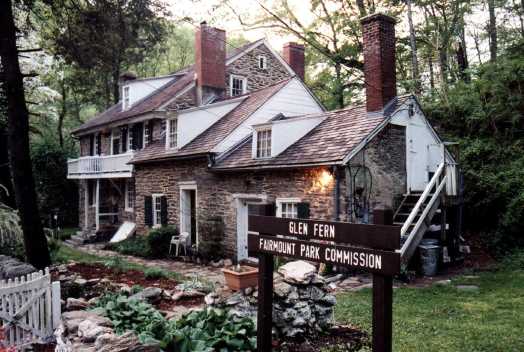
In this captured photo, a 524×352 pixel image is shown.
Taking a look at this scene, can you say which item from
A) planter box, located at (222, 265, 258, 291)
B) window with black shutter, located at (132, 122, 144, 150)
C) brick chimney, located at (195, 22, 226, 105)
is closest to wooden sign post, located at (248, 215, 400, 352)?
planter box, located at (222, 265, 258, 291)

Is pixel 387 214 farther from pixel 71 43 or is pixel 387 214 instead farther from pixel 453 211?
pixel 453 211

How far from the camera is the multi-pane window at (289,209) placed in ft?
39.1

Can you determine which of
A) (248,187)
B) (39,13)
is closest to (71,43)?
(39,13)

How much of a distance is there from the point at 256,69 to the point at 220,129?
247 inches

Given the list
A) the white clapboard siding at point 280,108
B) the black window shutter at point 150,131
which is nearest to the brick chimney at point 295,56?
the white clapboard siding at point 280,108

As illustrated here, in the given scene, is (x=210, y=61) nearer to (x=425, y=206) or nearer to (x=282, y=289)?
(x=425, y=206)

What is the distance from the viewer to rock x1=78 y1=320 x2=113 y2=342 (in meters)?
4.58

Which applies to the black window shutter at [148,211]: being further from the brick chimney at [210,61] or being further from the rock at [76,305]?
the rock at [76,305]

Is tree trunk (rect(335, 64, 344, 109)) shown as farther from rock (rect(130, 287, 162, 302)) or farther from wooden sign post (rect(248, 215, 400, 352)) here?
→ wooden sign post (rect(248, 215, 400, 352))

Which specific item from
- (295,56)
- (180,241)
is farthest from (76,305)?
(295,56)

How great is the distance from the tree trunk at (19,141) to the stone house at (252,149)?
5619 millimetres

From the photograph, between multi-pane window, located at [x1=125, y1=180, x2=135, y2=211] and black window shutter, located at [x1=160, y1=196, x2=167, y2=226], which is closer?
black window shutter, located at [x1=160, y1=196, x2=167, y2=226]

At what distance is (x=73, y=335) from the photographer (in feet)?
16.4

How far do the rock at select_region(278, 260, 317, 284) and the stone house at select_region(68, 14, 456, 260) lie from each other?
171cm
